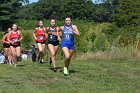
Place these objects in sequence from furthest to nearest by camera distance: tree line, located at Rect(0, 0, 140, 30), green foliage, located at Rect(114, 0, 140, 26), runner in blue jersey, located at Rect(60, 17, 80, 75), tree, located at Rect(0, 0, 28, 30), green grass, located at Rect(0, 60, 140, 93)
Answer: tree, located at Rect(0, 0, 28, 30) < tree line, located at Rect(0, 0, 140, 30) < green foliage, located at Rect(114, 0, 140, 26) < runner in blue jersey, located at Rect(60, 17, 80, 75) < green grass, located at Rect(0, 60, 140, 93)

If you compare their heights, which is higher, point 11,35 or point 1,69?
point 11,35

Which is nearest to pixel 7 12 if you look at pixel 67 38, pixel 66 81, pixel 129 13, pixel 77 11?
pixel 129 13

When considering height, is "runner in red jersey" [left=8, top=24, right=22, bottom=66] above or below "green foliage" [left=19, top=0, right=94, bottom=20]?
below

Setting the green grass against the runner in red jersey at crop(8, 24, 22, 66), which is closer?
the green grass

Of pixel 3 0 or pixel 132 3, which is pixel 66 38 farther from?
pixel 3 0

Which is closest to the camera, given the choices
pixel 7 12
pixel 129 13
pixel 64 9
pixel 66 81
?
pixel 66 81

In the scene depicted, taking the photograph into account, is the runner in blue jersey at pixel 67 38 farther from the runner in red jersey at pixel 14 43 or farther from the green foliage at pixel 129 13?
the green foliage at pixel 129 13

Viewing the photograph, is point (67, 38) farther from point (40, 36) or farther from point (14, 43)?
point (40, 36)

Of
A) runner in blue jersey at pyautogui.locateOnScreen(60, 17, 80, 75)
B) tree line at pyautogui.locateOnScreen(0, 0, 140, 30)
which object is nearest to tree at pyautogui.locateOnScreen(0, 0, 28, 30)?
tree line at pyautogui.locateOnScreen(0, 0, 140, 30)

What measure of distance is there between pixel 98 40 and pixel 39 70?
41.0 feet

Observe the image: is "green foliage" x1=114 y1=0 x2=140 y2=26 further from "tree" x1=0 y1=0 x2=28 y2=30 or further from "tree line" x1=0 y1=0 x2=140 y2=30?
"tree" x1=0 y1=0 x2=28 y2=30

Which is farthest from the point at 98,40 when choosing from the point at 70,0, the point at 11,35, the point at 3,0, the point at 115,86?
the point at 70,0

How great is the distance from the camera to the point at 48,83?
12859mm

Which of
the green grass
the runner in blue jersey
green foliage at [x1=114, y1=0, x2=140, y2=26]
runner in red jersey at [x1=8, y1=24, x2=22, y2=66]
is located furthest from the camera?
green foliage at [x1=114, y1=0, x2=140, y2=26]
